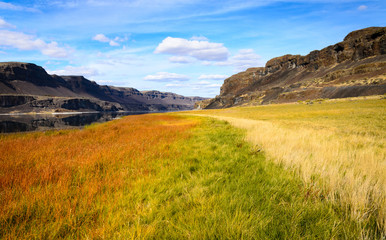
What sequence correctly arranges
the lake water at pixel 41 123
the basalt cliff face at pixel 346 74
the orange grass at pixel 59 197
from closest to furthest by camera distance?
the orange grass at pixel 59 197 < the lake water at pixel 41 123 < the basalt cliff face at pixel 346 74

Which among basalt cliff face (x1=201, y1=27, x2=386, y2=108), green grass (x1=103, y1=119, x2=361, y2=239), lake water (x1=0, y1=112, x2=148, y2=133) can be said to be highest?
basalt cliff face (x1=201, y1=27, x2=386, y2=108)

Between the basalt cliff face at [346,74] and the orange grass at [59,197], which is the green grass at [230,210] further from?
the basalt cliff face at [346,74]

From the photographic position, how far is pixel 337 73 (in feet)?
354

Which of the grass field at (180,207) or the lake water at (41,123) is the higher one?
the grass field at (180,207)

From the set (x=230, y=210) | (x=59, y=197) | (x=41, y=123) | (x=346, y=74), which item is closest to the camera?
(x=230, y=210)

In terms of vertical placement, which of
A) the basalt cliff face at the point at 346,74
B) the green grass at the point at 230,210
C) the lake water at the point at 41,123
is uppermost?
the basalt cliff face at the point at 346,74

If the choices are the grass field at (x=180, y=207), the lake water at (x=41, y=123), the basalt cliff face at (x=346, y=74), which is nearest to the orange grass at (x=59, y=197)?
the grass field at (x=180, y=207)

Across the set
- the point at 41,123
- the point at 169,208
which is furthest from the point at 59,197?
the point at 41,123

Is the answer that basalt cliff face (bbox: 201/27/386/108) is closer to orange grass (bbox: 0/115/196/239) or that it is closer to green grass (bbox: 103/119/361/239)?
green grass (bbox: 103/119/361/239)

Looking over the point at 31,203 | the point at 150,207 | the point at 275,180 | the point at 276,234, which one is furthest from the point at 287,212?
the point at 31,203

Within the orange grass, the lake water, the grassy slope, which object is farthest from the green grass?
the lake water

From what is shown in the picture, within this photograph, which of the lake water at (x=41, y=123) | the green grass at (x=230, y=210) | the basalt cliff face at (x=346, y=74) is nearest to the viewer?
the green grass at (x=230, y=210)

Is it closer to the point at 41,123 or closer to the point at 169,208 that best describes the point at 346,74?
the point at 169,208

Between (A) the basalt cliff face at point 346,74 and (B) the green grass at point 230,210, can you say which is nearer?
(B) the green grass at point 230,210
